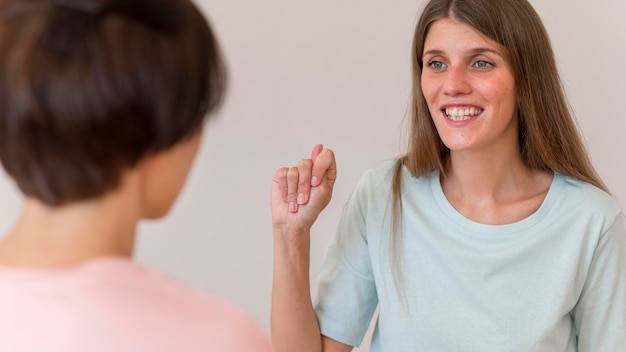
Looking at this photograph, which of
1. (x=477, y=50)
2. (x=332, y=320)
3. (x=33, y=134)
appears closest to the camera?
(x=33, y=134)

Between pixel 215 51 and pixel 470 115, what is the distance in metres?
0.72

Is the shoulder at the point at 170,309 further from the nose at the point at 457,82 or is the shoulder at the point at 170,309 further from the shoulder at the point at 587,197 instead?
the shoulder at the point at 587,197

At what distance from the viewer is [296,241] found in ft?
4.66

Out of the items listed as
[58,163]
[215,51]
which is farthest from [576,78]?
[58,163]

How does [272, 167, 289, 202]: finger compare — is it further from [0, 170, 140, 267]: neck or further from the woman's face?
[0, 170, 140, 267]: neck

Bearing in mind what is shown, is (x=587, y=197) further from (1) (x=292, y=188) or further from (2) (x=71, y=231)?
(2) (x=71, y=231)

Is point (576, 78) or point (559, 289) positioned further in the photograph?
point (576, 78)

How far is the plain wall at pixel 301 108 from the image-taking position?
1856 mm

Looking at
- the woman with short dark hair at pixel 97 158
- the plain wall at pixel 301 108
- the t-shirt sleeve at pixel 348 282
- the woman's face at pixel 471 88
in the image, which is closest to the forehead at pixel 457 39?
the woman's face at pixel 471 88

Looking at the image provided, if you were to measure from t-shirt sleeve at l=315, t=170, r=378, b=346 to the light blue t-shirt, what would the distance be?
0.04 meters

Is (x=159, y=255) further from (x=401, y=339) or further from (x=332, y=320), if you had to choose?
(x=401, y=339)

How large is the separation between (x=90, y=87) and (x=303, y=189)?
28.6 inches

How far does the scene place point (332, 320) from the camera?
151cm

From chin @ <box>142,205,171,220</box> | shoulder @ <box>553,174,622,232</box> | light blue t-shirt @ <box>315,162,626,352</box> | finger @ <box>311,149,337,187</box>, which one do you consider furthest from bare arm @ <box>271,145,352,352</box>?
chin @ <box>142,205,171,220</box>
